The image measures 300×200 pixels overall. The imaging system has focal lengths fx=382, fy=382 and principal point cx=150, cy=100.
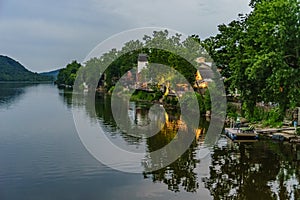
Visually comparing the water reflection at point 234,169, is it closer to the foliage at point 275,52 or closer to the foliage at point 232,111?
the foliage at point 275,52

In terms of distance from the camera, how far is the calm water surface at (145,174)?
1628cm

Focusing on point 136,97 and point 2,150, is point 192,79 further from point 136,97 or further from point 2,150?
point 2,150

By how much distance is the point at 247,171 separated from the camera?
1989 cm

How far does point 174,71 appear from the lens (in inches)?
2114

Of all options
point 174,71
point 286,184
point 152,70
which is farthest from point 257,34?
point 152,70

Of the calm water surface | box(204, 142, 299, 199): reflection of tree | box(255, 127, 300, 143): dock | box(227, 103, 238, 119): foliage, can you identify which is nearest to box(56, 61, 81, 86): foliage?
box(227, 103, 238, 119): foliage

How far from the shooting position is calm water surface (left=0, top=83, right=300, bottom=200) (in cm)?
1628

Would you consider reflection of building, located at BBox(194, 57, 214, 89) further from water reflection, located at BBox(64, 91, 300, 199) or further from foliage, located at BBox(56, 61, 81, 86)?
foliage, located at BBox(56, 61, 81, 86)

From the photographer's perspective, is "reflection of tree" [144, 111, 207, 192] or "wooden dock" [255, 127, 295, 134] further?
"wooden dock" [255, 127, 295, 134]

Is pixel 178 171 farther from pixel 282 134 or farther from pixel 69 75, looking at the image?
pixel 69 75

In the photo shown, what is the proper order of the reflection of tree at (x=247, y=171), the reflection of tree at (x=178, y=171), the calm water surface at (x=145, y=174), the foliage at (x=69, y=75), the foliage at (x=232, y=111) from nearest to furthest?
the calm water surface at (x=145, y=174) → the reflection of tree at (x=247, y=171) → the reflection of tree at (x=178, y=171) → the foliage at (x=232, y=111) → the foliage at (x=69, y=75)

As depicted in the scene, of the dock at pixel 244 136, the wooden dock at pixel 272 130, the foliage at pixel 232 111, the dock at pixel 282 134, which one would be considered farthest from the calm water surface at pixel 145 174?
the foliage at pixel 232 111

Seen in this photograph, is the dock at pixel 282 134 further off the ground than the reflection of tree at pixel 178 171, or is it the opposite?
the dock at pixel 282 134

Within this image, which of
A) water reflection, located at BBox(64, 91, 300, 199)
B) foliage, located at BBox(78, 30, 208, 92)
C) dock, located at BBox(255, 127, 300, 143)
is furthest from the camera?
foliage, located at BBox(78, 30, 208, 92)
